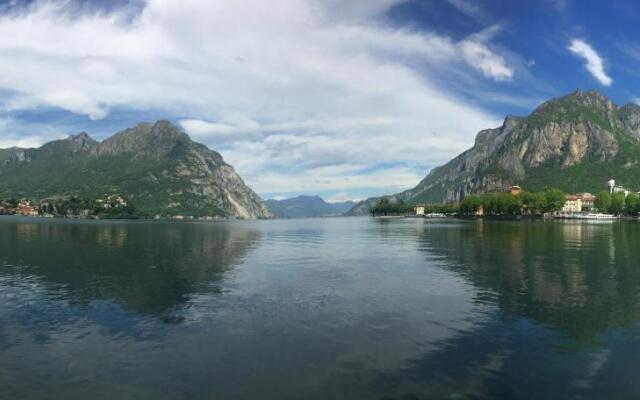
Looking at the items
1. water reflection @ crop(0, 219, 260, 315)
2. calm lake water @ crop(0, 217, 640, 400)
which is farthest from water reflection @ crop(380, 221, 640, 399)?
water reflection @ crop(0, 219, 260, 315)

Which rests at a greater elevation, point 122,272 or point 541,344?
point 122,272

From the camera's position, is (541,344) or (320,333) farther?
(320,333)

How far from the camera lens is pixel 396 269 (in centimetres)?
6919

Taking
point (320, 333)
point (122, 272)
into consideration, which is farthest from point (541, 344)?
point (122, 272)

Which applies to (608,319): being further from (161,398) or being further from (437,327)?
(161,398)

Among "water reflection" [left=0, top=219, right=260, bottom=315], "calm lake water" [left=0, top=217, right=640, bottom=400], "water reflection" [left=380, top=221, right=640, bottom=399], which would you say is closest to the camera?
"water reflection" [left=380, top=221, right=640, bottom=399]

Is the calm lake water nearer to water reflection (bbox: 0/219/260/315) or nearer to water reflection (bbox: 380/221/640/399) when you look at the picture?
water reflection (bbox: 380/221/640/399)

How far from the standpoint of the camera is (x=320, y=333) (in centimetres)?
3481

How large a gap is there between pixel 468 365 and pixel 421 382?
4300mm

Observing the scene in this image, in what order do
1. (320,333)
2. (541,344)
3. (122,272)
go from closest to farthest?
1. (541,344)
2. (320,333)
3. (122,272)

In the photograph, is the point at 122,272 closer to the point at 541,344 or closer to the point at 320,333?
the point at 320,333

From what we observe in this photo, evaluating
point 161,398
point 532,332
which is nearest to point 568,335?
point 532,332

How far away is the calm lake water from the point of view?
24.9 m

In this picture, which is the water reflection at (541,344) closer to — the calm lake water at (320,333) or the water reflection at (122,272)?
the calm lake water at (320,333)
